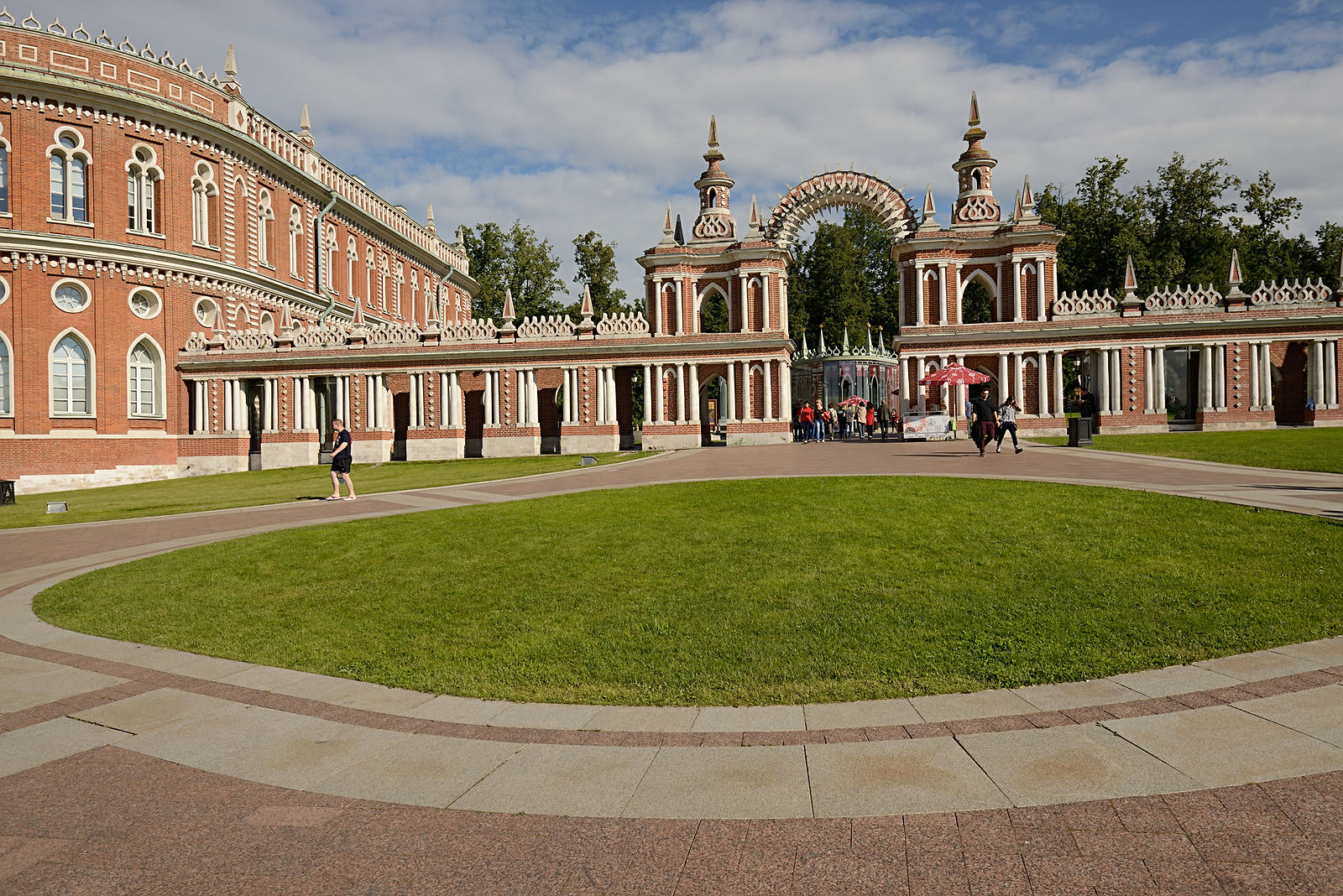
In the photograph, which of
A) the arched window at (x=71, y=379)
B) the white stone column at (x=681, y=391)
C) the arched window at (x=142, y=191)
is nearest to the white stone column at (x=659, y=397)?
the white stone column at (x=681, y=391)

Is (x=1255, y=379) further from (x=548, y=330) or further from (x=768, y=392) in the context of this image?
(x=548, y=330)

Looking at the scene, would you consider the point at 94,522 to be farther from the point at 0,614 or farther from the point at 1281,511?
the point at 1281,511

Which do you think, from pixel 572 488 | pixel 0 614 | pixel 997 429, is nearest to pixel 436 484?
pixel 572 488

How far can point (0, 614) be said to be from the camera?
31.6 feet

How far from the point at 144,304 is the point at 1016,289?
4361cm

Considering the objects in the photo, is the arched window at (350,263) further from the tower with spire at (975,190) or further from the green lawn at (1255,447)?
the green lawn at (1255,447)

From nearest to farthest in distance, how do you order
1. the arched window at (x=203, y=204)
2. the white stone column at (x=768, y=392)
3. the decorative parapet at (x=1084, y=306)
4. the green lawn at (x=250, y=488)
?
the green lawn at (x=250, y=488)
the decorative parapet at (x=1084, y=306)
the white stone column at (x=768, y=392)
the arched window at (x=203, y=204)

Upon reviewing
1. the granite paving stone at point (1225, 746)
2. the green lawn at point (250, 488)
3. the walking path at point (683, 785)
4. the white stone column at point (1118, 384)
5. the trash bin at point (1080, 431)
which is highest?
the white stone column at point (1118, 384)

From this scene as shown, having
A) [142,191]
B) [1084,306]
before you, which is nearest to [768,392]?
[1084,306]

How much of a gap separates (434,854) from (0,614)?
8697 millimetres

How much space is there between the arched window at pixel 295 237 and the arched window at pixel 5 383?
16.5 metres

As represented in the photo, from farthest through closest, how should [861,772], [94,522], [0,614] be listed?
[94,522], [0,614], [861,772]

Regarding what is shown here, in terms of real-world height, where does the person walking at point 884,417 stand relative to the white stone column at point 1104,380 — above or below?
below

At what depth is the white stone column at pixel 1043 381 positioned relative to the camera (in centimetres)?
4050
